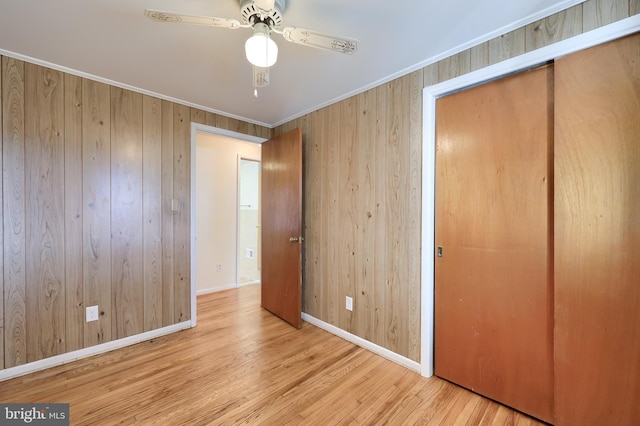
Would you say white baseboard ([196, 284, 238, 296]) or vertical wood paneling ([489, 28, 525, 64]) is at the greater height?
vertical wood paneling ([489, 28, 525, 64])

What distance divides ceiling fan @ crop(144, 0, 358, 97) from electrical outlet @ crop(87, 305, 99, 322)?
90.1 inches

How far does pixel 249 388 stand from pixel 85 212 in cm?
194

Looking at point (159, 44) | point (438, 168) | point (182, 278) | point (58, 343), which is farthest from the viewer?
point (182, 278)

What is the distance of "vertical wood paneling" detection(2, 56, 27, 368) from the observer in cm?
184

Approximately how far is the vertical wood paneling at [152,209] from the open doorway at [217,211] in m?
1.19

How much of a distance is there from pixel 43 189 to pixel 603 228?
11.8ft

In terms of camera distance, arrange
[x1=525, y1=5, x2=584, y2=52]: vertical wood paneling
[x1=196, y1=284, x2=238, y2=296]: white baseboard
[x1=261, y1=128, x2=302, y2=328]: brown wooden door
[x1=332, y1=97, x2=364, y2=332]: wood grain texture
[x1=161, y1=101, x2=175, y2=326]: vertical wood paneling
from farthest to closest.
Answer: [x1=196, y1=284, x2=238, y2=296]: white baseboard < [x1=261, y1=128, x2=302, y2=328]: brown wooden door < [x1=161, y1=101, x2=175, y2=326]: vertical wood paneling < [x1=332, y1=97, x2=364, y2=332]: wood grain texture < [x1=525, y1=5, x2=584, y2=52]: vertical wood paneling

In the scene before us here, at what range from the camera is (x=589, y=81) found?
131 centimetres

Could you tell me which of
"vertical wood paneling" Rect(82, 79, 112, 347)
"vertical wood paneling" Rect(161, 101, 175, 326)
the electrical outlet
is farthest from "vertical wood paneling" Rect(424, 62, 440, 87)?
the electrical outlet

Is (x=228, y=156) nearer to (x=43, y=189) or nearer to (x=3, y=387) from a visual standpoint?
(x=43, y=189)

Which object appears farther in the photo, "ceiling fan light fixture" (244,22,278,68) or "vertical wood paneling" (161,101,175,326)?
"vertical wood paneling" (161,101,175,326)

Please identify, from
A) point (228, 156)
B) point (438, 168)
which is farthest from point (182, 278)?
point (438, 168)

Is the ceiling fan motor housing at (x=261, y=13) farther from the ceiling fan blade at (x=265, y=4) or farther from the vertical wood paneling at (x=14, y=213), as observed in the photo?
the vertical wood paneling at (x=14, y=213)

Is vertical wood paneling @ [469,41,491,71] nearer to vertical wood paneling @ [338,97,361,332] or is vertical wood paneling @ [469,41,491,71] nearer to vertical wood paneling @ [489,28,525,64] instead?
vertical wood paneling @ [489,28,525,64]
